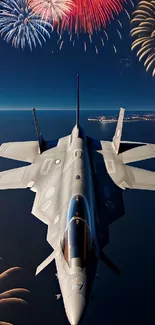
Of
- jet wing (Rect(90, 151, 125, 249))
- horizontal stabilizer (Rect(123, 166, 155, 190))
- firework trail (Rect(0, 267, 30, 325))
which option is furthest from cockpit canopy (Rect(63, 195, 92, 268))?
Result: firework trail (Rect(0, 267, 30, 325))

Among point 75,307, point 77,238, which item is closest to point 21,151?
point 77,238

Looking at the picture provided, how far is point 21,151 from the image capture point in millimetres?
22109

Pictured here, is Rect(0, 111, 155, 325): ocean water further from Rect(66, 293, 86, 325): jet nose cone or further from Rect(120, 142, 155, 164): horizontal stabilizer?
Rect(120, 142, 155, 164): horizontal stabilizer

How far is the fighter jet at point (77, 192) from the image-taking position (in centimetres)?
869

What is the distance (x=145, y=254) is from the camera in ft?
83.7

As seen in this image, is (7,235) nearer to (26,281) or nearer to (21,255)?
(21,255)

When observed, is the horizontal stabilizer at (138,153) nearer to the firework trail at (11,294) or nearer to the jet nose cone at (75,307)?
the jet nose cone at (75,307)

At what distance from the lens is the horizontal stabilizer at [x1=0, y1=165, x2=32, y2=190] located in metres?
18.3

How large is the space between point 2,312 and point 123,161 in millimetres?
15240

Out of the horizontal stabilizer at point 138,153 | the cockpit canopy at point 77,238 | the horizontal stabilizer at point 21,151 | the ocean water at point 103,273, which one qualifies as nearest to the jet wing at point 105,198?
the horizontal stabilizer at point 138,153

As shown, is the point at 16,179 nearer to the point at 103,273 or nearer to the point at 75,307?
the point at 103,273

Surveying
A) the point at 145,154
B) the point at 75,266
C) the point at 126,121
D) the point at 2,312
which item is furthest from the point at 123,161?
the point at 126,121

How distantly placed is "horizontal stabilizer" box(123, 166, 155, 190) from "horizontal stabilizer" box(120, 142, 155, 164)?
3.49 ft

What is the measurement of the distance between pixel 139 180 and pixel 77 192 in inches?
319
